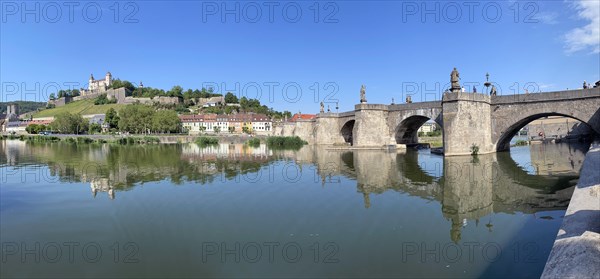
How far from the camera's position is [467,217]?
989 cm

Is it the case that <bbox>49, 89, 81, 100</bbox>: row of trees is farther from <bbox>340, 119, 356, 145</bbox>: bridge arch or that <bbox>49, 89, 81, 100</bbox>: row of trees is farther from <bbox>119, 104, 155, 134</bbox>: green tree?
<bbox>340, 119, 356, 145</bbox>: bridge arch

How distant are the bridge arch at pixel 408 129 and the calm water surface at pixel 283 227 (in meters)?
22.8

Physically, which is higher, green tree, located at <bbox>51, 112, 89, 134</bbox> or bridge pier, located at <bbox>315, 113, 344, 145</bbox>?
green tree, located at <bbox>51, 112, 89, 134</bbox>

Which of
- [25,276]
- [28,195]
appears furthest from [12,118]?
[25,276]

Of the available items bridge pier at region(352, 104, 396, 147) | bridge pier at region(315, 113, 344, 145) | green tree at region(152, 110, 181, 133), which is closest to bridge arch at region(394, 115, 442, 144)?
bridge pier at region(352, 104, 396, 147)

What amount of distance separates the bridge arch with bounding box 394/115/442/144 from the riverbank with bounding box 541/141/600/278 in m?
30.8

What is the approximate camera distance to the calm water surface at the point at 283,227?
262 inches

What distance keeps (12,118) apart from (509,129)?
172 metres

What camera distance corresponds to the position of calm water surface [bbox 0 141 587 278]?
665 cm

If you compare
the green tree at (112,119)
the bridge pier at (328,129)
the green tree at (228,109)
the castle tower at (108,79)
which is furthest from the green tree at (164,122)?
the castle tower at (108,79)

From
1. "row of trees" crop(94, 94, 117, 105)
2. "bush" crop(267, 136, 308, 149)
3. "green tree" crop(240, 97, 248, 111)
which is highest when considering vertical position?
"row of trees" crop(94, 94, 117, 105)

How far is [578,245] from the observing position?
500cm

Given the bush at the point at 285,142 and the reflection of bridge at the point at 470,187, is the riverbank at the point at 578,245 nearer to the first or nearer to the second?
the reflection of bridge at the point at 470,187

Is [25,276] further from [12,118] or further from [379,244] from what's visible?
[12,118]
